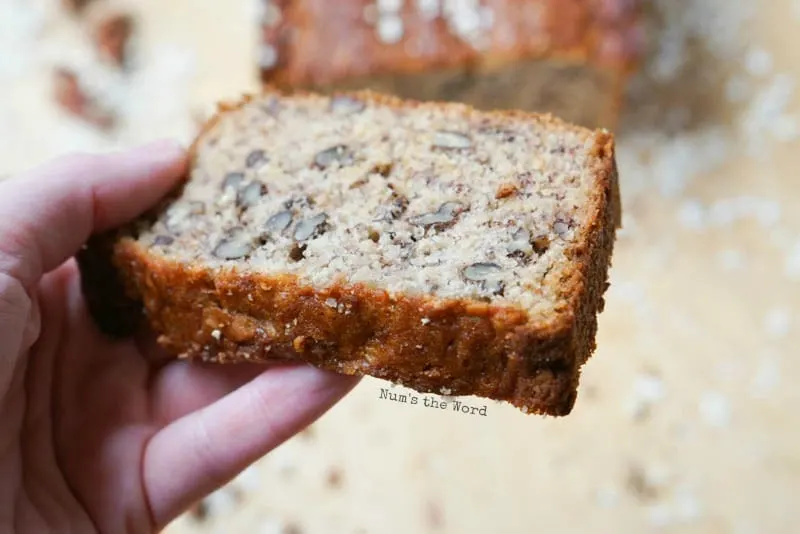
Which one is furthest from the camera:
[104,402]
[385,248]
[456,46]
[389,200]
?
[456,46]

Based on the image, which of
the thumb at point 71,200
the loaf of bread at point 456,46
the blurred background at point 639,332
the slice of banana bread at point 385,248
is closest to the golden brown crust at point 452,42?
the loaf of bread at point 456,46

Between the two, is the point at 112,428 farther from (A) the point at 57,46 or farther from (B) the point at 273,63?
(A) the point at 57,46

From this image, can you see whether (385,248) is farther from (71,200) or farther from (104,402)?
(104,402)

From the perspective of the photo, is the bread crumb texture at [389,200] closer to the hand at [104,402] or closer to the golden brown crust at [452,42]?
the hand at [104,402]

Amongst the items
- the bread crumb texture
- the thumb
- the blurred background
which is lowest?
the blurred background

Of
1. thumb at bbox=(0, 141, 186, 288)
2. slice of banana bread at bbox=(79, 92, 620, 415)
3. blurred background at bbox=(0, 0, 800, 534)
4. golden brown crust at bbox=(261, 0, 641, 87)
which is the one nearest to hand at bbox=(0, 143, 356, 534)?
thumb at bbox=(0, 141, 186, 288)

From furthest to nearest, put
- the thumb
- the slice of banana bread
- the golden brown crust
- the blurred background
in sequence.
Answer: the golden brown crust < the blurred background < the thumb < the slice of banana bread

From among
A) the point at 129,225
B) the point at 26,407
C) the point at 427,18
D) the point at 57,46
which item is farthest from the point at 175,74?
the point at 26,407

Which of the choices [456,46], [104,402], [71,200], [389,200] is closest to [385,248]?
[389,200]

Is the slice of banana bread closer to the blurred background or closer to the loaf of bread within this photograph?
the loaf of bread
